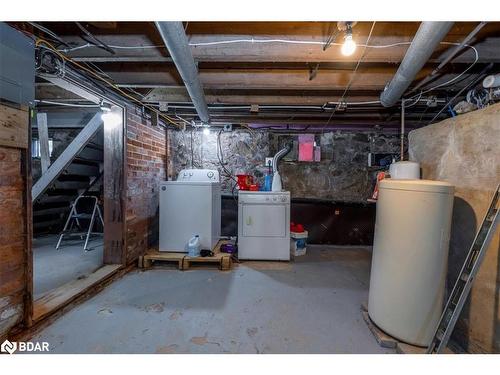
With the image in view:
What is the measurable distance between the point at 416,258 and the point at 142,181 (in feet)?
Result: 10.3

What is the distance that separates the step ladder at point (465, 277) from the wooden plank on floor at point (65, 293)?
107 inches

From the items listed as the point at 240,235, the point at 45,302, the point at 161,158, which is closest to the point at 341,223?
the point at 240,235

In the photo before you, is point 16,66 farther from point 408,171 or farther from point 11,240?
point 408,171

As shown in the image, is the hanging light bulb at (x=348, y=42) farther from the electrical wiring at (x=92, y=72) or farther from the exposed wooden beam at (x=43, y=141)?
the exposed wooden beam at (x=43, y=141)

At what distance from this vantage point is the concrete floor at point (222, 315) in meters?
1.66

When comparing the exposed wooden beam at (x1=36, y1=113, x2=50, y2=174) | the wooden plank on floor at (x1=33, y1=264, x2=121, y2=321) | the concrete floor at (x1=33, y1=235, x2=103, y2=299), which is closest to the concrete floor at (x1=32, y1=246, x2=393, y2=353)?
the wooden plank on floor at (x1=33, y1=264, x2=121, y2=321)

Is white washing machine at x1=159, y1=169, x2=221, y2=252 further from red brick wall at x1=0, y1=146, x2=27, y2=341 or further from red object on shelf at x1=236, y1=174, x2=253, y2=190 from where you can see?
red brick wall at x1=0, y1=146, x2=27, y2=341

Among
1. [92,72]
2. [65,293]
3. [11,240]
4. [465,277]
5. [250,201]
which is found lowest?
[65,293]

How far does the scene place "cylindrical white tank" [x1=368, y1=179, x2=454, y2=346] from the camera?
157 centimetres

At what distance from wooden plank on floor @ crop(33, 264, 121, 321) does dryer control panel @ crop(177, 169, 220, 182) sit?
167 centimetres

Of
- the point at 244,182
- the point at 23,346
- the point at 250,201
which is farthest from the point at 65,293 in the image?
the point at 244,182

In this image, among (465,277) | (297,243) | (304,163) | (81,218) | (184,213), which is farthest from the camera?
(304,163)

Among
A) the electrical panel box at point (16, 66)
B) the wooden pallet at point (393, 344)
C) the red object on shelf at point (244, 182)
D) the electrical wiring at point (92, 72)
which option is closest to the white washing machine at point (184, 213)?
the red object on shelf at point (244, 182)

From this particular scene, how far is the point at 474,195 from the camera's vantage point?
166 cm
